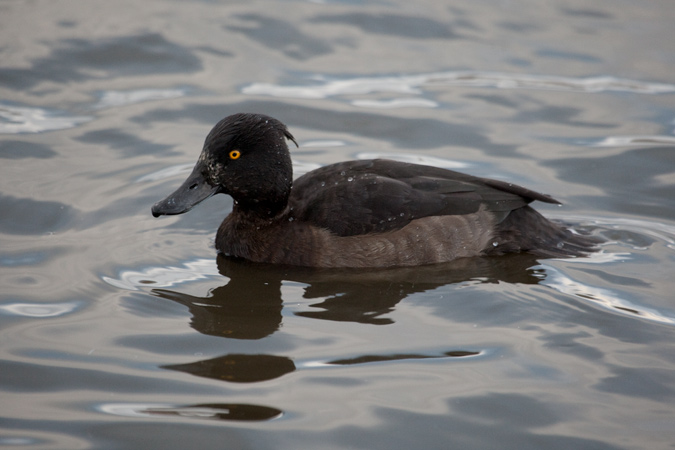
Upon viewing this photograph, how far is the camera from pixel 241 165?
21.7 ft

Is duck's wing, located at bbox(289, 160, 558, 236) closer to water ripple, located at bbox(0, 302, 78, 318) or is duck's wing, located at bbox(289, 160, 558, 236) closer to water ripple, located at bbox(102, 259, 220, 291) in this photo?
water ripple, located at bbox(102, 259, 220, 291)

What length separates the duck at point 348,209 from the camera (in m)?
6.59

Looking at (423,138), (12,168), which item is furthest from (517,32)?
(12,168)

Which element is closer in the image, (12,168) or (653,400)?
(653,400)

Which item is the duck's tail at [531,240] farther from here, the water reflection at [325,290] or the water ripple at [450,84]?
the water ripple at [450,84]

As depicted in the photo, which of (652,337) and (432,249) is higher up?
(432,249)

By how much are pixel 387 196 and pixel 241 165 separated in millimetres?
1212

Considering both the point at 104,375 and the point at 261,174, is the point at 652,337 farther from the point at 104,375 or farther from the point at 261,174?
the point at 104,375

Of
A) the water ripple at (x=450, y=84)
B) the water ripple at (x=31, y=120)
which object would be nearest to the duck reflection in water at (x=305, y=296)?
the water ripple at (x=31, y=120)

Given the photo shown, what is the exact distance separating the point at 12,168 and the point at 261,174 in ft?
10.3

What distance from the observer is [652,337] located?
557cm

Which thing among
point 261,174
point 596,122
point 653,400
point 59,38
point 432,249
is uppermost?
point 59,38

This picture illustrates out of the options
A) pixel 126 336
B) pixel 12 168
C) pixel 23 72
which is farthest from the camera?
pixel 23 72

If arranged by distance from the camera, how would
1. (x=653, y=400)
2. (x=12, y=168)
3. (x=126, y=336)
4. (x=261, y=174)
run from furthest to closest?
(x=12, y=168) < (x=261, y=174) < (x=126, y=336) < (x=653, y=400)
